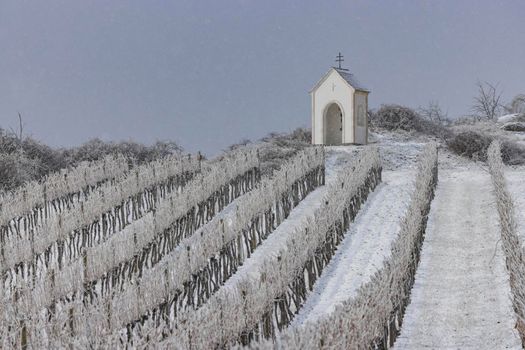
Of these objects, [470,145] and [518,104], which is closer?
[470,145]

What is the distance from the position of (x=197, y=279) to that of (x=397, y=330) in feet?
12.6

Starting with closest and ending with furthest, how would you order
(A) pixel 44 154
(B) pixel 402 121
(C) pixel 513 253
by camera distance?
(C) pixel 513 253
(A) pixel 44 154
(B) pixel 402 121

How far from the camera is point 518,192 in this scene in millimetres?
19531

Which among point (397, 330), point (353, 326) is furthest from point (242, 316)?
point (397, 330)

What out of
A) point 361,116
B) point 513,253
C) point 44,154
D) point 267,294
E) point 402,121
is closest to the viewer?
point 267,294

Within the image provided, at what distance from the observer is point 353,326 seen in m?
7.59

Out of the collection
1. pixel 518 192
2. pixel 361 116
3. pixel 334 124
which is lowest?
pixel 518 192

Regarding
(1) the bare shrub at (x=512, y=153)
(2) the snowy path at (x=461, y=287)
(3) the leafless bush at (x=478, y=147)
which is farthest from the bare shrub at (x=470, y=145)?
(2) the snowy path at (x=461, y=287)

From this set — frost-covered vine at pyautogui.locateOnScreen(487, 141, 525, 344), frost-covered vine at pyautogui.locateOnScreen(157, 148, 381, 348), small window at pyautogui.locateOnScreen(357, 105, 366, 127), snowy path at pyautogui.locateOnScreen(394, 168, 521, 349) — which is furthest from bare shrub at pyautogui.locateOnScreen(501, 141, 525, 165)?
frost-covered vine at pyautogui.locateOnScreen(157, 148, 381, 348)

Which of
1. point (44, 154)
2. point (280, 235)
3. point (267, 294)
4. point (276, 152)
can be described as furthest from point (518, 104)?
point (267, 294)

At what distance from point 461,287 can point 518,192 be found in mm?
8693

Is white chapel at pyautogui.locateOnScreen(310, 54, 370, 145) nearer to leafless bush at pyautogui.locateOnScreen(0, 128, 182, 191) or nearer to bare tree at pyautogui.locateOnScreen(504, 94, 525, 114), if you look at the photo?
leafless bush at pyautogui.locateOnScreen(0, 128, 182, 191)

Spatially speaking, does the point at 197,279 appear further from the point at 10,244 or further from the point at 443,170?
the point at 443,170

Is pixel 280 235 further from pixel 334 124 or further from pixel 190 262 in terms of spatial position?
pixel 334 124
